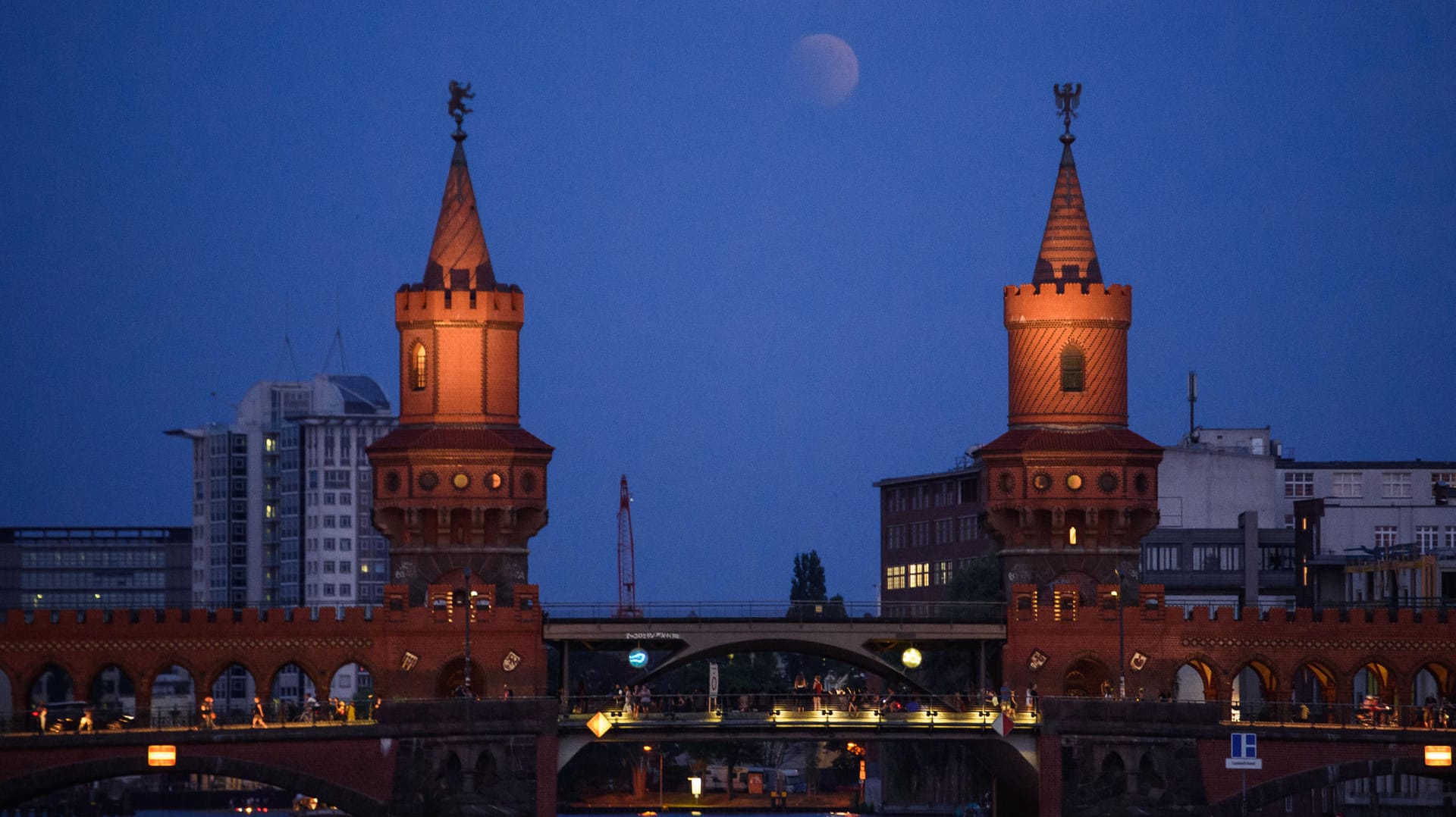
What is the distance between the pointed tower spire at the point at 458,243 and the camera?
125 metres

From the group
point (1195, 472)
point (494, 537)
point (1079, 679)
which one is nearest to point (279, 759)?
point (494, 537)

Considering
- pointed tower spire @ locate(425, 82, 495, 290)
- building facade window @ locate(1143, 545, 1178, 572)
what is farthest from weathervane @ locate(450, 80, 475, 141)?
building facade window @ locate(1143, 545, 1178, 572)

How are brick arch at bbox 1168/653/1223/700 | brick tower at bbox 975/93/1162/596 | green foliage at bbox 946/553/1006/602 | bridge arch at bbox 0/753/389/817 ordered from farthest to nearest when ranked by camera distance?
green foliage at bbox 946/553/1006/602, brick tower at bbox 975/93/1162/596, brick arch at bbox 1168/653/1223/700, bridge arch at bbox 0/753/389/817

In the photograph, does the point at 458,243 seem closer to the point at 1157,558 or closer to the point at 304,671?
the point at 304,671

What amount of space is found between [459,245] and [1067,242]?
27556 millimetres

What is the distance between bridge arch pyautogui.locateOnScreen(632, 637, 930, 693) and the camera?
12212 centimetres

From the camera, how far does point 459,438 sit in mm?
122812

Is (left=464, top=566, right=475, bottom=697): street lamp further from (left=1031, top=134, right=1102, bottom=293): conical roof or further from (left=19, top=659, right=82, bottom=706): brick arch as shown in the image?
(left=1031, top=134, right=1102, bottom=293): conical roof

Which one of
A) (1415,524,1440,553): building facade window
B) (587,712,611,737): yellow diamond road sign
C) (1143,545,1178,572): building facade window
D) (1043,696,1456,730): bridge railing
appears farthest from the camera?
(1143,545,1178,572): building facade window

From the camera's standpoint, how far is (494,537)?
123 m

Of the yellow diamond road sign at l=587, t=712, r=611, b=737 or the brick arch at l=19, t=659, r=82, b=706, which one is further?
the yellow diamond road sign at l=587, t=712, r=611, b=737

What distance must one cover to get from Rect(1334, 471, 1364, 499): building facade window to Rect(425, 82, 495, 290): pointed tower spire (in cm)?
7594

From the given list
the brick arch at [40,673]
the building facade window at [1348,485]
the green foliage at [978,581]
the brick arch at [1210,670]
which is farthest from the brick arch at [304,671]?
the building facade window at [1348,485]

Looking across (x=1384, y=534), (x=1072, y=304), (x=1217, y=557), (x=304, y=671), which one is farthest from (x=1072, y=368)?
(x=1217, y=557)
